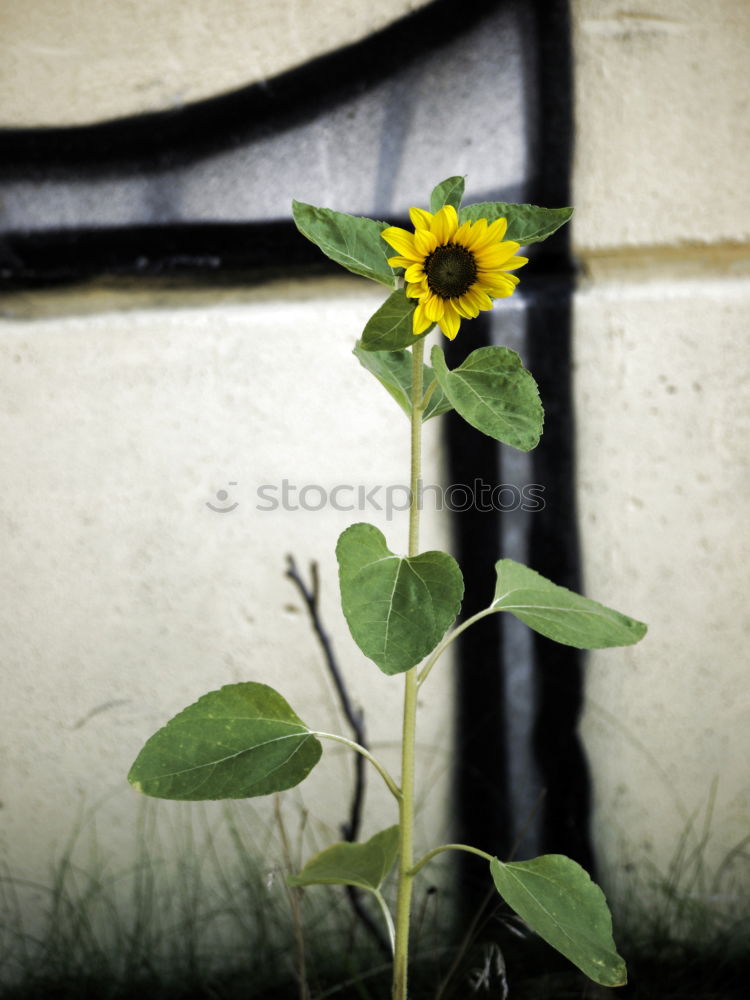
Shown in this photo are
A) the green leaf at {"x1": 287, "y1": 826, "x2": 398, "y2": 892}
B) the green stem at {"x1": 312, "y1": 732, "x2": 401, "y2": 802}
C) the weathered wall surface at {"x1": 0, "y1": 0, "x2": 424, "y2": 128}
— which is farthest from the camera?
the weathered wall surface at {"x1": 0, "y1": 0, "x2": 424, "y2": 128}

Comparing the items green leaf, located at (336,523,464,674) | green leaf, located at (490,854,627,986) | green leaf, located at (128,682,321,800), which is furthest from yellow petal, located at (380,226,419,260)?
green leaf, located at (490,854,627,986)

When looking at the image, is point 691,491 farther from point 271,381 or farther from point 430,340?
point 271,381

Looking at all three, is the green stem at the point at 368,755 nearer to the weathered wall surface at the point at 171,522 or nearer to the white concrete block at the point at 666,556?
the weathered wall surface at the point at 171,522

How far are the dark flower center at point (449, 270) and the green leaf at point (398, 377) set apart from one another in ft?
0.43

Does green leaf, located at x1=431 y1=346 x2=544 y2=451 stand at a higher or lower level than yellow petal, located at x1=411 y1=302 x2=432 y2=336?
lower

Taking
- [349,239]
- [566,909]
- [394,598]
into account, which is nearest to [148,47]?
[349,239]

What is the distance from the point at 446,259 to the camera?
62cm

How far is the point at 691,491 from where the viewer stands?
1169 mm

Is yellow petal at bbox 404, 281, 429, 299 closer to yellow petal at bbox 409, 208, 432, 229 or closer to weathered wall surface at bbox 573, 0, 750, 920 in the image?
yellow petal at bbox 409, 208, 432, 229

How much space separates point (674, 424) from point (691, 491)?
0.11 m

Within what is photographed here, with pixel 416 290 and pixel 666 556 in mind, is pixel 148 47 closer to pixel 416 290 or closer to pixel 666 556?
pixel 416 290

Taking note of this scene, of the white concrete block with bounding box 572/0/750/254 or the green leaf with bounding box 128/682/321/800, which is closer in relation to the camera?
the green leaf with bounding box 128/682/321/800

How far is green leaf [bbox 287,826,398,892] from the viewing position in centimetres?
80

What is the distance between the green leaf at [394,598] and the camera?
0.59 meters
